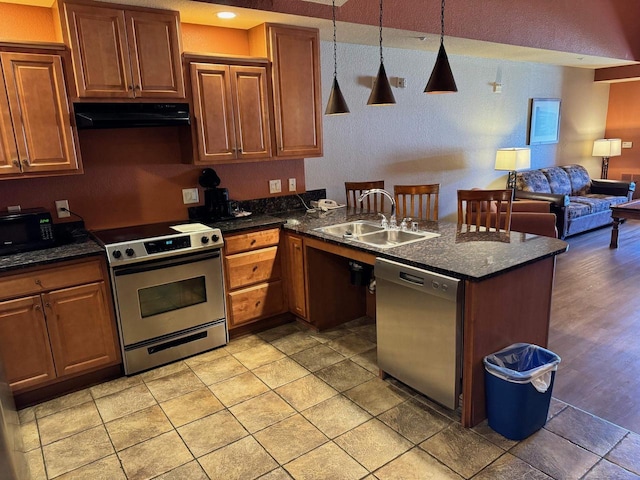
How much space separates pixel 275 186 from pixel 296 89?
856mm

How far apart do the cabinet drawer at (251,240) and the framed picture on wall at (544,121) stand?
4600 mm

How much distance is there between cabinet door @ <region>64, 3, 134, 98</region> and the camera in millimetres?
2635

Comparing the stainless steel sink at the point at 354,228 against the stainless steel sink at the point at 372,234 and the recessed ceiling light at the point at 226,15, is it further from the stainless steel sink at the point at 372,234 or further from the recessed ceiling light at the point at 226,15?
the recessed ceiling light at the point at 226,15

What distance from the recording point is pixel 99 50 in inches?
107

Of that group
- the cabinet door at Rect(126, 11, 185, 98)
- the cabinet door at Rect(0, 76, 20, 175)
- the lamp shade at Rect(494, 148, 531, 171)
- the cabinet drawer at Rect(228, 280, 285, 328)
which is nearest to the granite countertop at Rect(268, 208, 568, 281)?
the cabinet drawer at Rect(228, 280, 285, 328)

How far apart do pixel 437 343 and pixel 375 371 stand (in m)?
0.72

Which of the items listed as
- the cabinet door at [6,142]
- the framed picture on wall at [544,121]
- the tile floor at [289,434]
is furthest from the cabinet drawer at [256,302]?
the framed picture on wall at [544,121]

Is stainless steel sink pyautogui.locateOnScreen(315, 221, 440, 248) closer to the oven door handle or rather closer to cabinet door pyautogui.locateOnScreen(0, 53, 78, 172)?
the oven door handle

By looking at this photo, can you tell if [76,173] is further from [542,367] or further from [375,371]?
[542,367]

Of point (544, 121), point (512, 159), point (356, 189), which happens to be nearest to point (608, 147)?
point (544, 121)

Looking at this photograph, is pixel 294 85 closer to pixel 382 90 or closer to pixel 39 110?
pixel 382 90

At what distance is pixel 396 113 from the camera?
460 centimetres

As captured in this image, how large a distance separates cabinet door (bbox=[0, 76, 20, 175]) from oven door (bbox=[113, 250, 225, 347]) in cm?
84

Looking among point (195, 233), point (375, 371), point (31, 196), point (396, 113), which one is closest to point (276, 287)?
point (195, 233)
